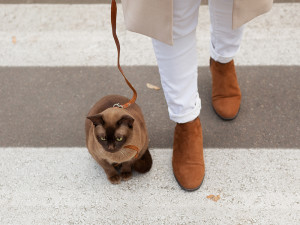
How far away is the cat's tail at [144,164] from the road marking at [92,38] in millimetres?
876

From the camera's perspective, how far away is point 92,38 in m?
2.90

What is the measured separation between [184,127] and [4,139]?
1163 mm

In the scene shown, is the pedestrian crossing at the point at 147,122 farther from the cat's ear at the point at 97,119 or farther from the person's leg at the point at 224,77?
the cat's ear at the point at 97,119

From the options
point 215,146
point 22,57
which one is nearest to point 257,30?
point 215,146

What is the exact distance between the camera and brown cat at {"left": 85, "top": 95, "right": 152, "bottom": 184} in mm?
1614

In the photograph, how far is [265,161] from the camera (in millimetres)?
2119

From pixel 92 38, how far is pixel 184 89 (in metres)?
1.38

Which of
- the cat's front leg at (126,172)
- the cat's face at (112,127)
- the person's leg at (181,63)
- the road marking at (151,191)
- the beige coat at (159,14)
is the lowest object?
the road marking at (151,191)

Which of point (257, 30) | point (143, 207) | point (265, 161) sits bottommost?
point (143, 207)

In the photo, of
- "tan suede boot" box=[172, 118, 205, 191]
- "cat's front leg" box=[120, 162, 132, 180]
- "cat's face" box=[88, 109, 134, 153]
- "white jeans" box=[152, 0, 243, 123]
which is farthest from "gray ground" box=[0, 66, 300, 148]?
"cat's face" box=[88, 109, 134, 153]

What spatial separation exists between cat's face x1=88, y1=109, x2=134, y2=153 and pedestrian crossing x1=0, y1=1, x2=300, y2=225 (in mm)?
507

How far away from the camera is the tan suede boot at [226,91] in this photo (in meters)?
2.28

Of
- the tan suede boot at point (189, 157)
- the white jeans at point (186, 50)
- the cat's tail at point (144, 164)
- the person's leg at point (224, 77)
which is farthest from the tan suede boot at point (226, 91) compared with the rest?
the cat's tail at point (144, 164)

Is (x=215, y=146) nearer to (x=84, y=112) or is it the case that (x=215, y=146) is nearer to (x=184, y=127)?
(x=184, y=127)
